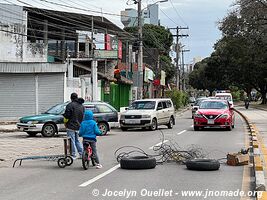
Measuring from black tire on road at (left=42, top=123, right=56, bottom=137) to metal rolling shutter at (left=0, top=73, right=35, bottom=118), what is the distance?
10.2m

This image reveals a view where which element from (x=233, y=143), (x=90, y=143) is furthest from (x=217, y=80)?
(x=90, y=143)

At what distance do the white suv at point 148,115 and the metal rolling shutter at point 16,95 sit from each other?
872 centimetres

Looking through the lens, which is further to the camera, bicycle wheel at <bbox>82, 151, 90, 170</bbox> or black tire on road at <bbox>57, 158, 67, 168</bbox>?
black tire on road at <bbox>57, 158, 67, 168</bbox>

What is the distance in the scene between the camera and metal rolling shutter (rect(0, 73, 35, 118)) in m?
32.0

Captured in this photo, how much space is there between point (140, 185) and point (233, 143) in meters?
9.06

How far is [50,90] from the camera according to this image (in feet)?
108

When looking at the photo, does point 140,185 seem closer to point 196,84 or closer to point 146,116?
point 146,116

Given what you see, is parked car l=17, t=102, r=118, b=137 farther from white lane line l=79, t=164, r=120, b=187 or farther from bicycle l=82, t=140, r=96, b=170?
bicycle l=82, t=140, r=96, b=170

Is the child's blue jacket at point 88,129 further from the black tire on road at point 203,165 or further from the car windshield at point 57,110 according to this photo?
the car windshield at point 57,110

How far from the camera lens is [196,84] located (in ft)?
405

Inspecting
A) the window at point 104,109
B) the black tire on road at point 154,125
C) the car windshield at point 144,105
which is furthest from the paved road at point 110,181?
the car windshield at point 144,105

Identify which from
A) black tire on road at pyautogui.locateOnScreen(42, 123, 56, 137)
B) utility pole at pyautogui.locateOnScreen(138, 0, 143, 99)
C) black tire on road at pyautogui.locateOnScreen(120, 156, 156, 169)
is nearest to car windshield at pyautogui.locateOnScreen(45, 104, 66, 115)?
black tire on road at pyautogui.locateOnScreen(42, 123, 56, 137)

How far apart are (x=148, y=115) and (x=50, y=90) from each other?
33.1ft

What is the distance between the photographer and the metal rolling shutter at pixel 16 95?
32.0 m
